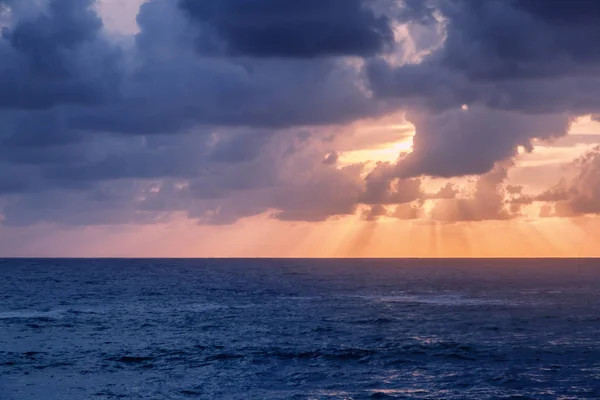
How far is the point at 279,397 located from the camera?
44.7 meters

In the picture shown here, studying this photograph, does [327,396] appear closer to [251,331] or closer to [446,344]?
[446,344]

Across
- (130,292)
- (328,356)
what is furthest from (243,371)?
(130,292)

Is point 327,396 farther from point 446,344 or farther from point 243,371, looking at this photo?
point 446,344

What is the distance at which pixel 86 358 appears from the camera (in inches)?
2304

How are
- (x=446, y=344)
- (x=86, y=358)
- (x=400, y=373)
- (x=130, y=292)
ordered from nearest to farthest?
(x=400, y=373) < (x=86, y=358) < (x=446, y=344) < (x=130, y=292)

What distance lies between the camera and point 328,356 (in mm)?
59312

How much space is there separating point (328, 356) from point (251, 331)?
17847 millimetres

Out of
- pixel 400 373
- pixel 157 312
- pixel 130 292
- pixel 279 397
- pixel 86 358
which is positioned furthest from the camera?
pixel 130 292

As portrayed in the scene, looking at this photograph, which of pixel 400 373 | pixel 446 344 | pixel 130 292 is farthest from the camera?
pixel 130 292

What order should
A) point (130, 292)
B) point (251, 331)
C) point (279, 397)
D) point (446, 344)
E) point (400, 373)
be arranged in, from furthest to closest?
point (130, 292)
point (251, 331)
point (446, 344)
point (400, 373)
point (279, 397)

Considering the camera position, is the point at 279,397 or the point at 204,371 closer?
the point at 279,397

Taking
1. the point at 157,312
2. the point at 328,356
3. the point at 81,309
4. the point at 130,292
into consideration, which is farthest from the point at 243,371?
the point at 130,292

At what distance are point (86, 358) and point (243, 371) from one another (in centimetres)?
Answer: 1427

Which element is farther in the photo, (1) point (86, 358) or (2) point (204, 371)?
(1) point (86, 358)
